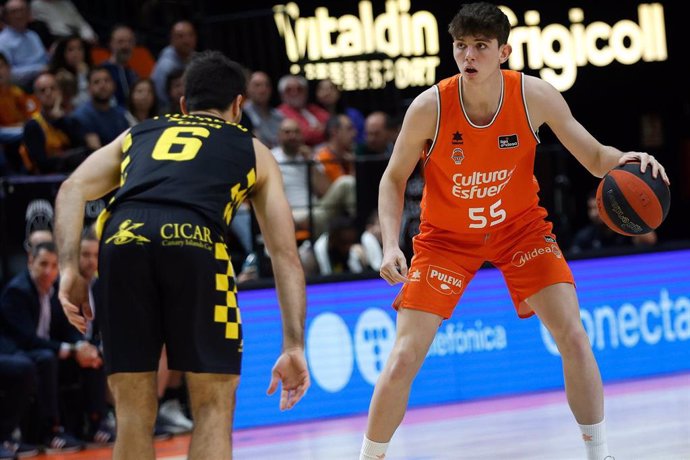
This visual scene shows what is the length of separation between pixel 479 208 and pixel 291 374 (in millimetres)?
1635

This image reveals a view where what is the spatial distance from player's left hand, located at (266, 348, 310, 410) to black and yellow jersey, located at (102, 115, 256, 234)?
0.49m

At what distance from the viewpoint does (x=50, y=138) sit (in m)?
8.83

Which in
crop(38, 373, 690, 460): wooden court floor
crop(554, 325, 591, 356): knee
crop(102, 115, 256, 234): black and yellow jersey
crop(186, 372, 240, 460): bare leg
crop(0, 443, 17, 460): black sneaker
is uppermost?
crop(102, 115, 256, 234): black and yellow jersey

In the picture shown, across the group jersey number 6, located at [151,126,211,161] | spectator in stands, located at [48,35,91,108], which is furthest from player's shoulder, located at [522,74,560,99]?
spectator in stands, located at [48,35,91,108]

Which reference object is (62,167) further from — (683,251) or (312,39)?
(683,251)

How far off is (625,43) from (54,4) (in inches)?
234

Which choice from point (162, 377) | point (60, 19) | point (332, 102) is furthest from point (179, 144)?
point (60, 19)

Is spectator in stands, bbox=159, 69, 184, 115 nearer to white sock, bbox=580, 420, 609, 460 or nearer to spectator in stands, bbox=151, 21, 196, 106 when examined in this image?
spectator in stands, bbox=151, 21, 196, 106

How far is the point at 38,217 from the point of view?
837 cm

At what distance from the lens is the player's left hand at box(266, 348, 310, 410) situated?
3.75 metres

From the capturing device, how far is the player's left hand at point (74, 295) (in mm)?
3805

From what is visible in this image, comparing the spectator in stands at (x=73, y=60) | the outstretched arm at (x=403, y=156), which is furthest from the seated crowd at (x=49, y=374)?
the outstretched arm at (x=403, y=156)

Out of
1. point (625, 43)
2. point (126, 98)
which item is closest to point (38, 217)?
point (126, 98)

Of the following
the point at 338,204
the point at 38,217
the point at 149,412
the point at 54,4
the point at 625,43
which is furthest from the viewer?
the point at 625,43
